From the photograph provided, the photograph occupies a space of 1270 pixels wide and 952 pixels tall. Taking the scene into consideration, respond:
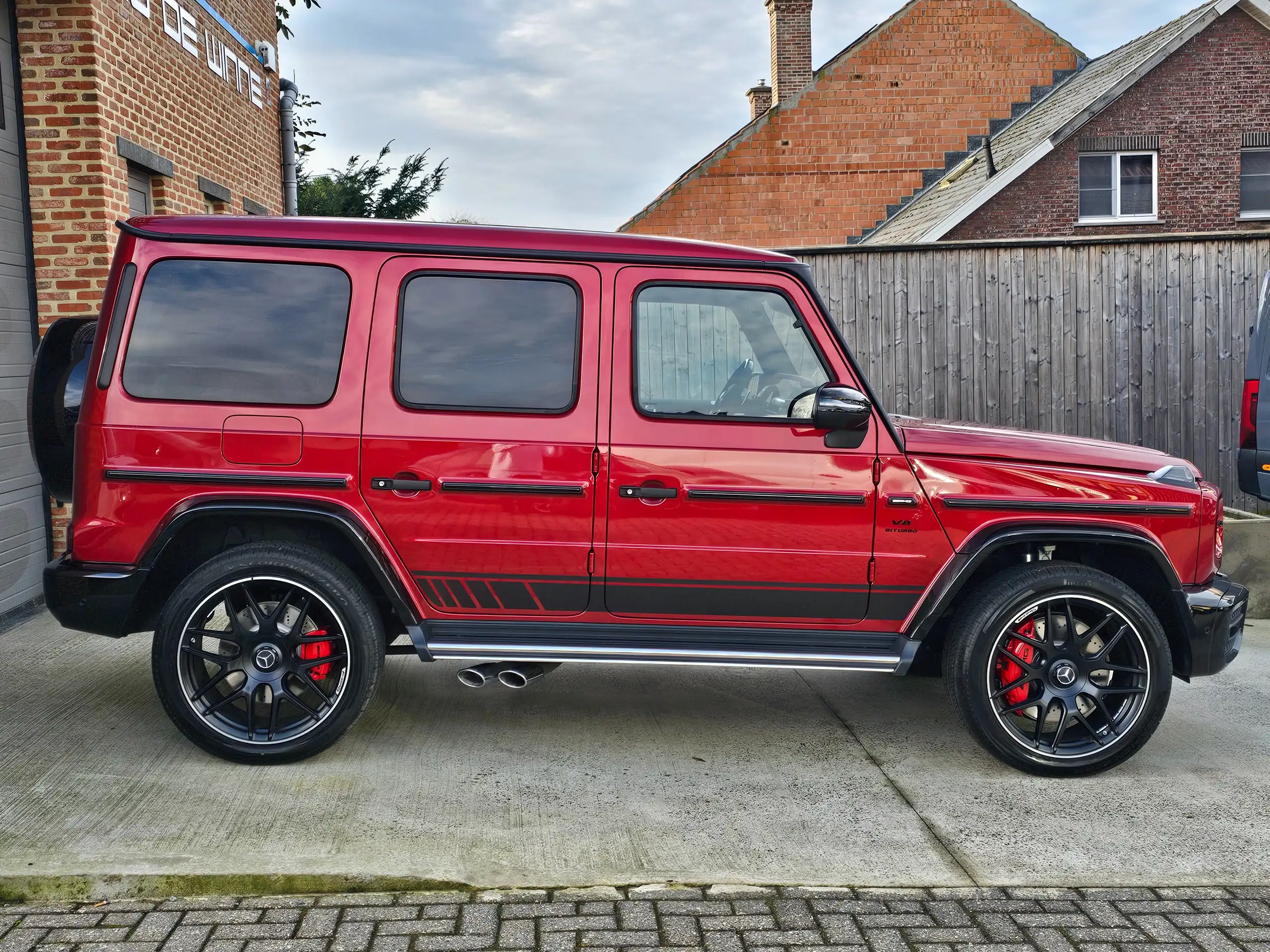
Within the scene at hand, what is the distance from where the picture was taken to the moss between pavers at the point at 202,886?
3445 mm

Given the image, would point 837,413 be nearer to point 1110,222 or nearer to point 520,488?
point 520,488

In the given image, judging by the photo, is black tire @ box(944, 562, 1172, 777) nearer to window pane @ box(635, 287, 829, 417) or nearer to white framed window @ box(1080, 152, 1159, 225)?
window pane @ box(635, 287, 829, 417)

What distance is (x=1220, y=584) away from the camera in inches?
182

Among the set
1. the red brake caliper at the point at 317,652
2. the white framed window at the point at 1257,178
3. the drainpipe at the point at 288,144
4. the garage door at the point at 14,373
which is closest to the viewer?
the red brake caliper at the point at 317,652

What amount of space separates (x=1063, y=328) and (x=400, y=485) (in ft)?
21.7

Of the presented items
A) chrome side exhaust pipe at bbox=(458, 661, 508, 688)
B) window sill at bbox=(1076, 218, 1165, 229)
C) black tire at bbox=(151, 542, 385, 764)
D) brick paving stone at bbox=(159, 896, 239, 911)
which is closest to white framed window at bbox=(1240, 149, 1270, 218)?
window sill at bbox=(1076, 218, 1165, 229)

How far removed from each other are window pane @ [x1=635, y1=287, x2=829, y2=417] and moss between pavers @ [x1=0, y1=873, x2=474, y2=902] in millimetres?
1918

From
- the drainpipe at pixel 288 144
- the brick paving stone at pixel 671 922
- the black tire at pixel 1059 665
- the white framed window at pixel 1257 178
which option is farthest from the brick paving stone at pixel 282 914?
the white framed window at pixel 1257 178

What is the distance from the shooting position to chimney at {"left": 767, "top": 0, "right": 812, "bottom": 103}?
26453mm

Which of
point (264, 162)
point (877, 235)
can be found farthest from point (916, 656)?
point (877, 235)

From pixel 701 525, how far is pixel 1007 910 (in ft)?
5.58

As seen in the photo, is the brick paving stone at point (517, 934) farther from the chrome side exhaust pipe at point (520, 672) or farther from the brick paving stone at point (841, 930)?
the chrome side exhaust pipe at point (520, 672)

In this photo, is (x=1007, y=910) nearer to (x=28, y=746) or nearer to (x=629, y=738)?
(x=629, y=738)

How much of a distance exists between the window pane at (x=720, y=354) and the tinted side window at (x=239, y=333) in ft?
3.87
